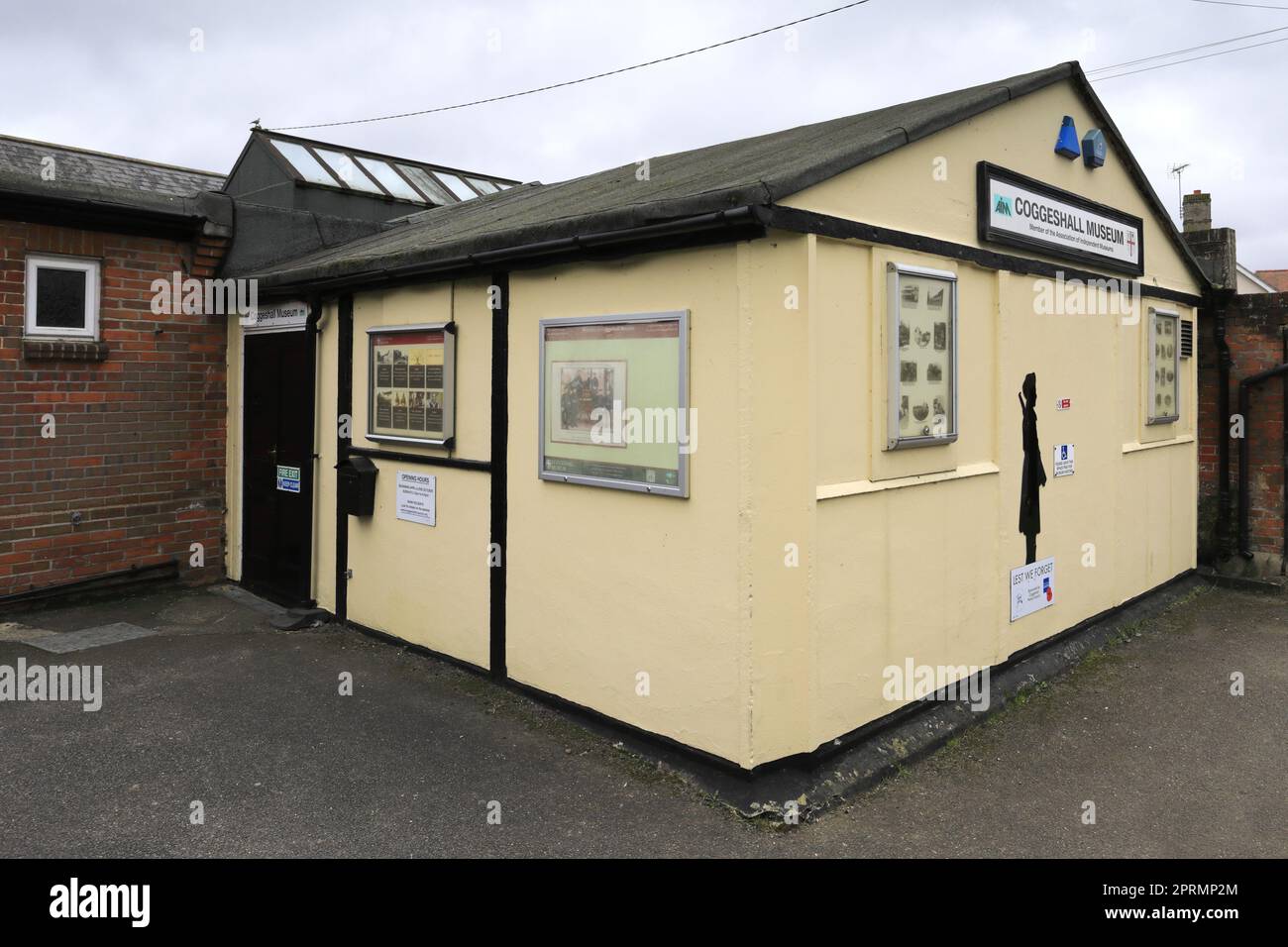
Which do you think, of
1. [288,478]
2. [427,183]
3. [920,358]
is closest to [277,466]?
[288,478]

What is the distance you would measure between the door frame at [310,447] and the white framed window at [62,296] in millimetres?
1288

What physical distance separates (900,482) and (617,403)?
5.71ft

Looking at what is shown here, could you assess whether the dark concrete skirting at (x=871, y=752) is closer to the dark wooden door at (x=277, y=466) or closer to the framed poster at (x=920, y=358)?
the framed poster at (x=920, y=358)

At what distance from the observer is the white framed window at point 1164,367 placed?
8.67m

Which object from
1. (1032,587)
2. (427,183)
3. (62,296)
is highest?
(427,183)

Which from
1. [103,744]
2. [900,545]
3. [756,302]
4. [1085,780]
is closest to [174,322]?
[103,744]

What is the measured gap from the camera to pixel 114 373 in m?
8.43

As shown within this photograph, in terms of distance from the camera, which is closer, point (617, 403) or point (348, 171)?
point (617, 403)

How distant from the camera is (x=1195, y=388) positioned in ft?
32.4

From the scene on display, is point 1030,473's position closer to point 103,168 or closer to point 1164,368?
point 1164,368

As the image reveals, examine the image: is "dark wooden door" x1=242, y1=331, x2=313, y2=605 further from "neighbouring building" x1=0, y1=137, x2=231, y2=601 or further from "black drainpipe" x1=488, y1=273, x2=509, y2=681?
"black drainpipe" x1=488, y1=273, x2=509, y2=681

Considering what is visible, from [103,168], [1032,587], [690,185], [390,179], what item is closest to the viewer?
[690,185]

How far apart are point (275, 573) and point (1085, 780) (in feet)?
23.2
